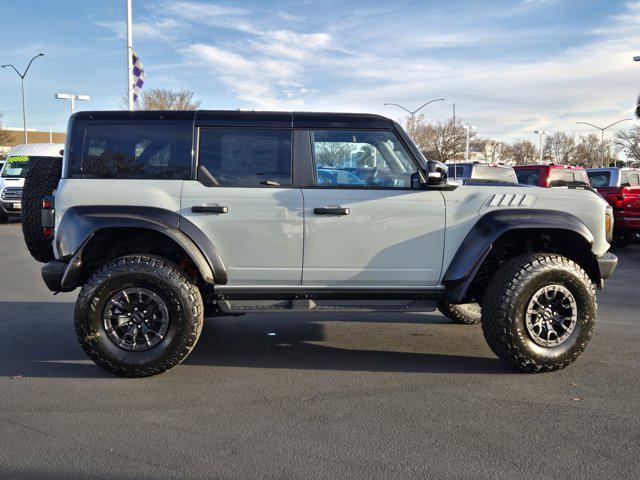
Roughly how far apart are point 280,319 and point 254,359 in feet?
4.84

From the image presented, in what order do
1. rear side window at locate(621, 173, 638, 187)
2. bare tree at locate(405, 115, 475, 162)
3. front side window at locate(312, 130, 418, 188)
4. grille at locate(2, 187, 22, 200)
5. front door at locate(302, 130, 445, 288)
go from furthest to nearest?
1. bare tree at locate(405, 115, 475, 162)
2. grille at locate(2, 187, 22, 200)
3. rear side window at locate(621, 173, 638, 187)
4. front side window at locate(312, 130, 418, 188)
5. front door at locate(302, 130, 445, 288)

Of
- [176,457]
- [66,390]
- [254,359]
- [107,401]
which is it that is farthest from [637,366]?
[66,390]

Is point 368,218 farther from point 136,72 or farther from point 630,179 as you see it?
point 136,72

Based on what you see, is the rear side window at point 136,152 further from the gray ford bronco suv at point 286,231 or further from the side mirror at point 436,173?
the side mirror at point 436,173

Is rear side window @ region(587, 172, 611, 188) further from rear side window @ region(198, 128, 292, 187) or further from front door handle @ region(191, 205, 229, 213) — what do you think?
front door handle @ region(191, 205, 229, 213)

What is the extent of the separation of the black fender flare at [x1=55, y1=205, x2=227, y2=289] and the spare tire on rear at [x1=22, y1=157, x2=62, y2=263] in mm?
542

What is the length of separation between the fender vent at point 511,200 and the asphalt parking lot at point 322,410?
4.46 feet

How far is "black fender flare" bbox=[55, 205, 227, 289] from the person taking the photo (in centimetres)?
453

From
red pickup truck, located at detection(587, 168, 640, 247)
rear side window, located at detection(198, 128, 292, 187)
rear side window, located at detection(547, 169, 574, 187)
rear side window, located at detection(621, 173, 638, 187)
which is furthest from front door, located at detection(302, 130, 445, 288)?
rear side window, located at detection(621, 173, 638, 187)

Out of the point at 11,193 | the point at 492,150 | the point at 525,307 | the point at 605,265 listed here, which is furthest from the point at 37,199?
the point at 492,150

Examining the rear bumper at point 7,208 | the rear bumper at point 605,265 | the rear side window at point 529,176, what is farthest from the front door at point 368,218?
the rear bumper at point 7,208

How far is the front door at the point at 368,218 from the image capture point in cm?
475

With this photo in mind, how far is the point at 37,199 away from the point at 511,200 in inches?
156

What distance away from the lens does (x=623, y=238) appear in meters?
13.5
